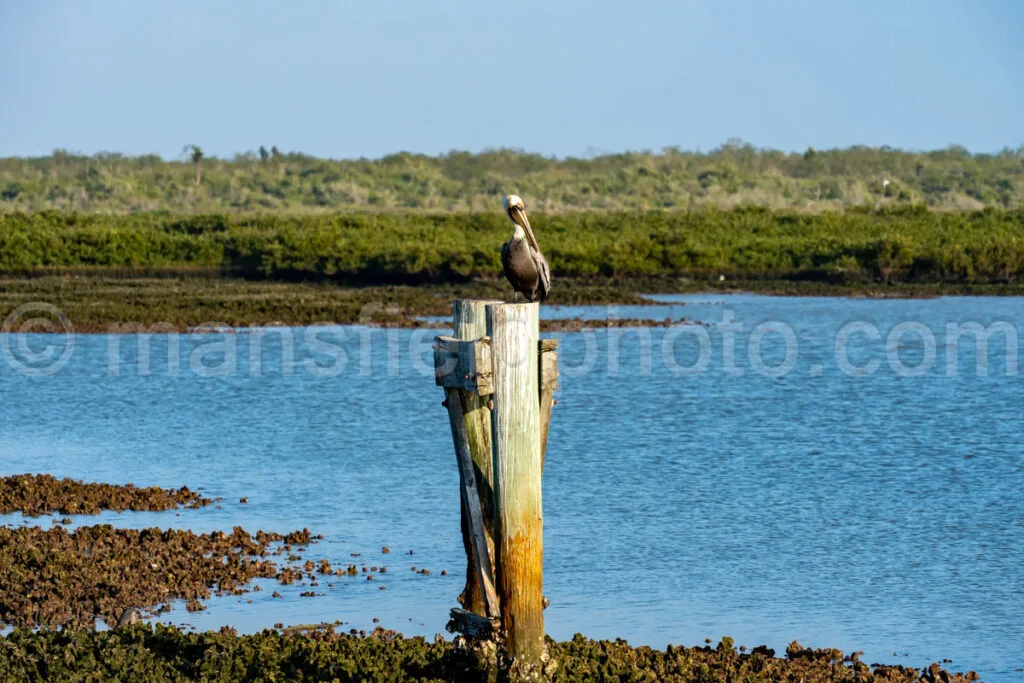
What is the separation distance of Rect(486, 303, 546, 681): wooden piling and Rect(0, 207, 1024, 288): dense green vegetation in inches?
2018

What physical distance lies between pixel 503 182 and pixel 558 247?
7678 centimetres

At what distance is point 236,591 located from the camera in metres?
13.3

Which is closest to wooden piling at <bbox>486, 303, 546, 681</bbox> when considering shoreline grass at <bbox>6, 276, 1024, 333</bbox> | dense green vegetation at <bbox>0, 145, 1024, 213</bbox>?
shoreline grass at <bbox>6, 276, 1024, 333</bbox>

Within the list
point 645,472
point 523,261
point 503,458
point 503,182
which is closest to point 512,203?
point 523,261

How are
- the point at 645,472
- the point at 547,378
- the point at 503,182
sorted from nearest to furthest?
the point at 547,378
the point at 645,472
the point at 503,182

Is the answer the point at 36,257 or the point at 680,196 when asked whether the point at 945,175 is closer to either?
the point at 680,196

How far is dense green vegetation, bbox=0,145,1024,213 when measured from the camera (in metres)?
123

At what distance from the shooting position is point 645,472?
2048 cm

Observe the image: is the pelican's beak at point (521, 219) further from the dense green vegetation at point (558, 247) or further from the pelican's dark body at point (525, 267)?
the dense green vegetation at point (558, 247)

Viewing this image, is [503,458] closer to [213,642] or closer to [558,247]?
[213,642]

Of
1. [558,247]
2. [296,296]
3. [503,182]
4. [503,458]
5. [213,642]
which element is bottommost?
[213,642]

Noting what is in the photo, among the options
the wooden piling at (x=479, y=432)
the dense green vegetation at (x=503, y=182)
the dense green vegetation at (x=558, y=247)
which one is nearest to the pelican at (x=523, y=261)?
the wooden piling at (x=479, y=432)

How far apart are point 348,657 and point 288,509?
7005 millimetres

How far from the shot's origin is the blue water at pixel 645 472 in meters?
13.1
